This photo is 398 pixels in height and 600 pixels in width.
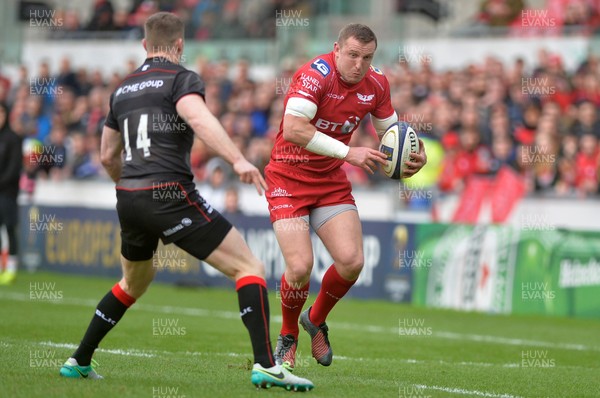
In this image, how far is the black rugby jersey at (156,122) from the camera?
24.9ft

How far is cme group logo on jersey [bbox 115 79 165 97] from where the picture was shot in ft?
25.1

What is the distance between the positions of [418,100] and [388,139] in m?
11.1

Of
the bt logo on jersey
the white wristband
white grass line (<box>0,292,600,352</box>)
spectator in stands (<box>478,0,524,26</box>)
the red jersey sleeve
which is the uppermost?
spectator in stands (<box>478,0,524,26</box>)

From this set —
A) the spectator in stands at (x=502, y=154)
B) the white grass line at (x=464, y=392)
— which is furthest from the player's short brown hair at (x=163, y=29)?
the spectator in stands at (x=502, y=154)

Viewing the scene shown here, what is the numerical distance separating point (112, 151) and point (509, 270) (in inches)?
379

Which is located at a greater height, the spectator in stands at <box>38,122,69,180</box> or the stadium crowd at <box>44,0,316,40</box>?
the stadium crowd at <box>44,0,316,40</box>

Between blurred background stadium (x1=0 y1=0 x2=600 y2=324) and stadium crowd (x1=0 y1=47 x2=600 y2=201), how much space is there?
1.4 inches

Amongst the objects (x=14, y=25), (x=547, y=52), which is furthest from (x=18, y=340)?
(x=14, y=25)

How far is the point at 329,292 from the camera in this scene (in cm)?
945

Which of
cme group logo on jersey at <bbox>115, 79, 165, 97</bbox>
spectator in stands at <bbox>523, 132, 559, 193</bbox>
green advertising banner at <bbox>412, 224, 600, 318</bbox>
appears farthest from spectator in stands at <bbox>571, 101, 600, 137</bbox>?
cme group logo on jersey at <bbox>115, 79, 165, 97</bbox>

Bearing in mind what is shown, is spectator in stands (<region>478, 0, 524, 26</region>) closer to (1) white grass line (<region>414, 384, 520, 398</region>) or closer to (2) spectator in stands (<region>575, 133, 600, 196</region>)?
(2) spectator in stands (<region>575, 133, 600, 196</region>)

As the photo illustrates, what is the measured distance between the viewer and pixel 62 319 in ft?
44.2

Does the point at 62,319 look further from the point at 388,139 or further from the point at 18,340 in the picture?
the point at 388,139

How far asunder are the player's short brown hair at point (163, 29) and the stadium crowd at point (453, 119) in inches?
425
